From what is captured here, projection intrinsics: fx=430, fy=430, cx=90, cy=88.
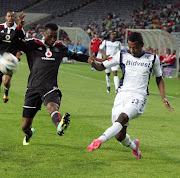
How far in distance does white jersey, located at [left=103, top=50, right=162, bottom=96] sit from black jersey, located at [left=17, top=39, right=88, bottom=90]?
82 cm

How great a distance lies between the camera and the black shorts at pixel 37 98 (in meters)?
6.51

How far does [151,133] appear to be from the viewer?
9.17 m

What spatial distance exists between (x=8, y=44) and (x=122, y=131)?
5.39m

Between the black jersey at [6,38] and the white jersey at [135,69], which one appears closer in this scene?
the white jersey at [135,69]

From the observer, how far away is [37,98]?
22.0 ft

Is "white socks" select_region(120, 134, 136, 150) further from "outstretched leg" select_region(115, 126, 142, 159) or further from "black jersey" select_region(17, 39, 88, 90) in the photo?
"black jersey" select_region(17, 39, 88, 90)

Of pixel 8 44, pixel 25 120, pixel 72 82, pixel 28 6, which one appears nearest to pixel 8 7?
pixel 28 6

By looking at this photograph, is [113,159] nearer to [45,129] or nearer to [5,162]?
[5,162]

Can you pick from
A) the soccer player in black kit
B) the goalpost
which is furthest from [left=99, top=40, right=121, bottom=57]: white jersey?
the soccer player in black kit

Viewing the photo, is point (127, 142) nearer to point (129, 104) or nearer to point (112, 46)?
point (129, 104)

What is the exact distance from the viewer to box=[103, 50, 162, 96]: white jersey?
6516 millimetres

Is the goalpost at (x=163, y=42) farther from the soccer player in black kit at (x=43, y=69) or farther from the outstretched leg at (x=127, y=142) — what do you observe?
the soccer player in black kit at (x=43, y=69)

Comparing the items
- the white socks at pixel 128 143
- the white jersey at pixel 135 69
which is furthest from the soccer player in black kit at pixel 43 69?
the white socks at pixel 128 143

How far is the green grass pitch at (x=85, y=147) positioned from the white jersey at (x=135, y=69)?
3.76 ft
